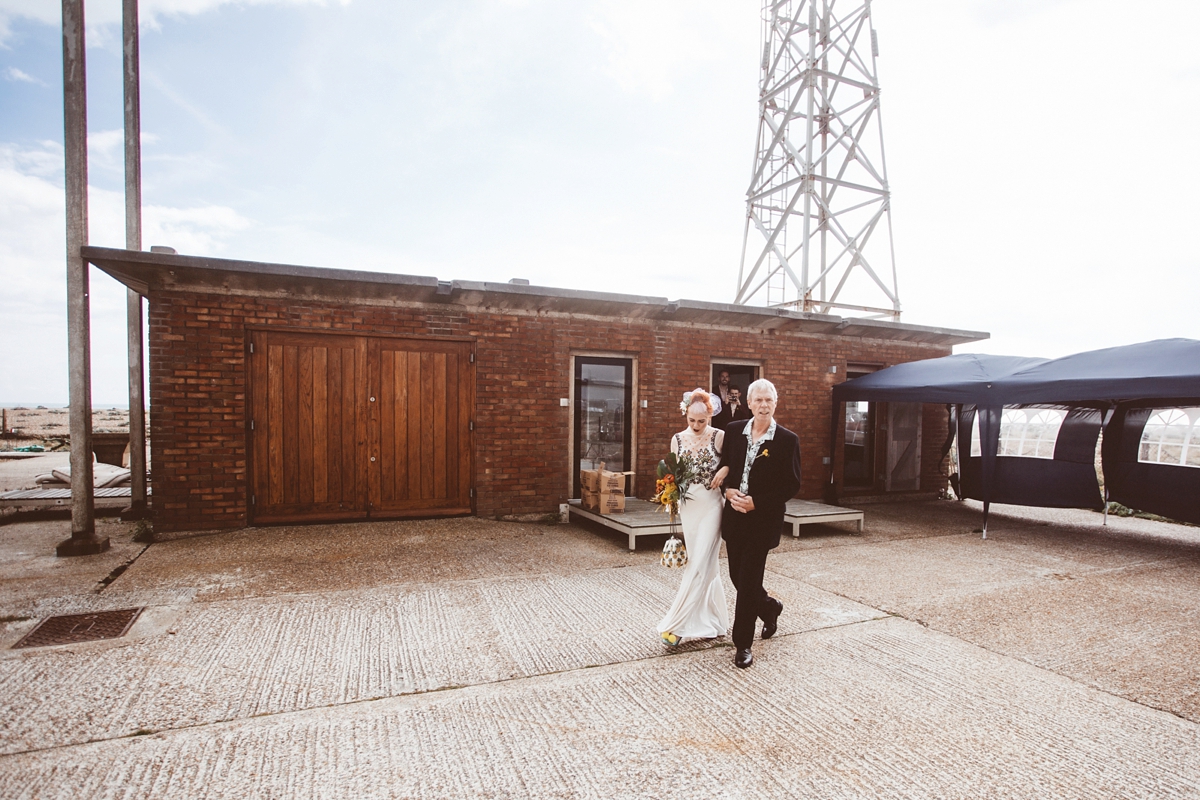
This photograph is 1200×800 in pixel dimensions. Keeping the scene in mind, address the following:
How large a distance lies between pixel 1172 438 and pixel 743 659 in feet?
26.1

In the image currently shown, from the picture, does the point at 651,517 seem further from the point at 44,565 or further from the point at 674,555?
the point at 44,565

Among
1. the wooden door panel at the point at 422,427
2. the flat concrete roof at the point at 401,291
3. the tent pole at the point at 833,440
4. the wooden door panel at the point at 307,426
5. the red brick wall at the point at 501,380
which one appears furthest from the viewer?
the tent pole at the point at 833,440

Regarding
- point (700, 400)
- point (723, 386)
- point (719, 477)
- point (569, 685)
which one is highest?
point (723, 386)

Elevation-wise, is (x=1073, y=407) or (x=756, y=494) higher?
(x=1073, y=407)

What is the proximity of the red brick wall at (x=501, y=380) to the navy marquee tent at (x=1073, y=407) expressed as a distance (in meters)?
0.92

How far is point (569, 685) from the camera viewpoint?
10.9 feet

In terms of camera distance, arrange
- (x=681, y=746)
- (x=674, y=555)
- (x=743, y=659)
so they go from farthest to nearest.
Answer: (x=674, y=555)
(x=743, y=659)
(x=681, y=746)

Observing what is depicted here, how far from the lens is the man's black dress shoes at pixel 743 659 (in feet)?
11.8

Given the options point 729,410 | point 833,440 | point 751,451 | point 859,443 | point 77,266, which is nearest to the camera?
point 751,451

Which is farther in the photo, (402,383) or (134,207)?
(402,383)

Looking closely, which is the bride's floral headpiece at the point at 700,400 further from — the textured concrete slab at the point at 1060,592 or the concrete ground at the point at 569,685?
the textured concrete slab at the point at 1060,592

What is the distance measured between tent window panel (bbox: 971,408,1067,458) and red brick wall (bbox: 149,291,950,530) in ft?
6.64

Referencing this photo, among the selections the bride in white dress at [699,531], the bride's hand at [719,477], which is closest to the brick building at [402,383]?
the bride in white dress at [699,531]

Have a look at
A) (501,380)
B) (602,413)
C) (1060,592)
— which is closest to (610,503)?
(602,413)
